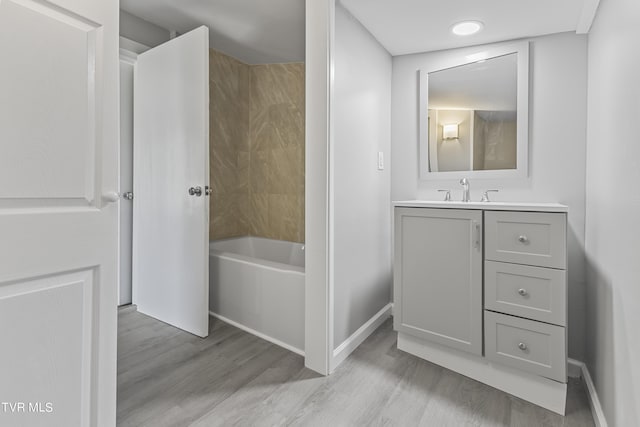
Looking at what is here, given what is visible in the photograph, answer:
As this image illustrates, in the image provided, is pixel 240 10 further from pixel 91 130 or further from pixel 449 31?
pixel 91 130

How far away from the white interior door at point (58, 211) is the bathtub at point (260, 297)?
1.05m

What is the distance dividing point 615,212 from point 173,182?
248cm

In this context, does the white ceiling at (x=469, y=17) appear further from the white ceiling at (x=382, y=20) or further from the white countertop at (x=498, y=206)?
the white countertop at (x=498, y=206)

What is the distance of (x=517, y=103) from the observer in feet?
6.85

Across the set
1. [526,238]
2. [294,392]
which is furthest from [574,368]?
[294,392]

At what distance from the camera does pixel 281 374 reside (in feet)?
5.96

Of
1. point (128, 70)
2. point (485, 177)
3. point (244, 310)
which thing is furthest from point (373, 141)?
point (128, 70)

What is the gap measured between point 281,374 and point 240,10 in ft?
7.88

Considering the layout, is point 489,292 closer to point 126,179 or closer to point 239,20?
point 239,20

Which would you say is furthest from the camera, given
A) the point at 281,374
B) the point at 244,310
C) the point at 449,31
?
the point at 244,310

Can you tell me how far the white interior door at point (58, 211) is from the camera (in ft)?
3.04

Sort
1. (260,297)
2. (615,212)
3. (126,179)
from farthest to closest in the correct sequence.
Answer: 1. (126,179)
2. (260,297)
3. (615,212)

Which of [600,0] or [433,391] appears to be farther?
[433,391]

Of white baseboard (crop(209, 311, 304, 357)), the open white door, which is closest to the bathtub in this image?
white baseboard (crop(209, 311, 304, 357))
